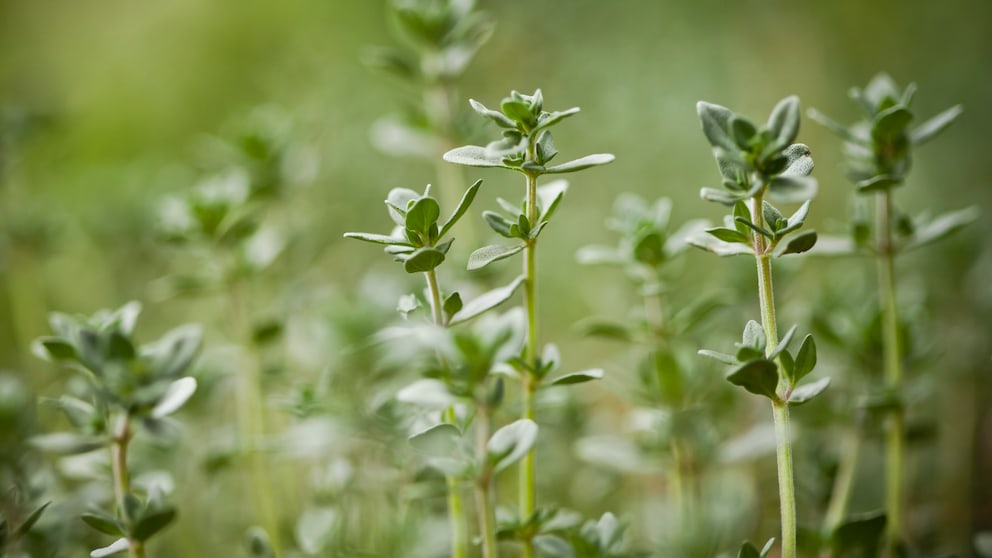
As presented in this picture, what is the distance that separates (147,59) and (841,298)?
232 cm

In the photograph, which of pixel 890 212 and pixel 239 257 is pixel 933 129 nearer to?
pixel 890 212

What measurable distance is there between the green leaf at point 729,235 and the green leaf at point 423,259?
0.19m

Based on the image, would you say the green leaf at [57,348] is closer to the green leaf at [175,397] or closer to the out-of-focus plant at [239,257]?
the green leaf at [175,397]

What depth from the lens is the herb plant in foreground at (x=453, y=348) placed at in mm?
548

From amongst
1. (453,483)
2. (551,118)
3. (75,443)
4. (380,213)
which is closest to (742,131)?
(551,118)

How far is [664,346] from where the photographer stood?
0.82 m

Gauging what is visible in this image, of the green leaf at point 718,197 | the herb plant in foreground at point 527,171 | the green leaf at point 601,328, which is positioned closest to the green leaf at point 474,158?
the herb plant in foreground at point 527,171

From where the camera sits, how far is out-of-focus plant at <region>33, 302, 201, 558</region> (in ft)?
2.01

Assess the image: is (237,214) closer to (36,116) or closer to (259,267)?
(259,267)

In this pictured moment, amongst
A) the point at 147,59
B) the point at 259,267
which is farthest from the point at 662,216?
the point at 147,59

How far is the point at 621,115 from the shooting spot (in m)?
2.08

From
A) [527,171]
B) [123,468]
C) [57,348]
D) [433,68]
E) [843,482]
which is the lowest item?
[843,482]

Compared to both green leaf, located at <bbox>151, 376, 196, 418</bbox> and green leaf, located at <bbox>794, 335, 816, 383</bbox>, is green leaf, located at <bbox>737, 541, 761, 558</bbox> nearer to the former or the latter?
green leaf, located at <bbox>794, 335, 816, 383</bbox>

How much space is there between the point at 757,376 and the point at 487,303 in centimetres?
19
